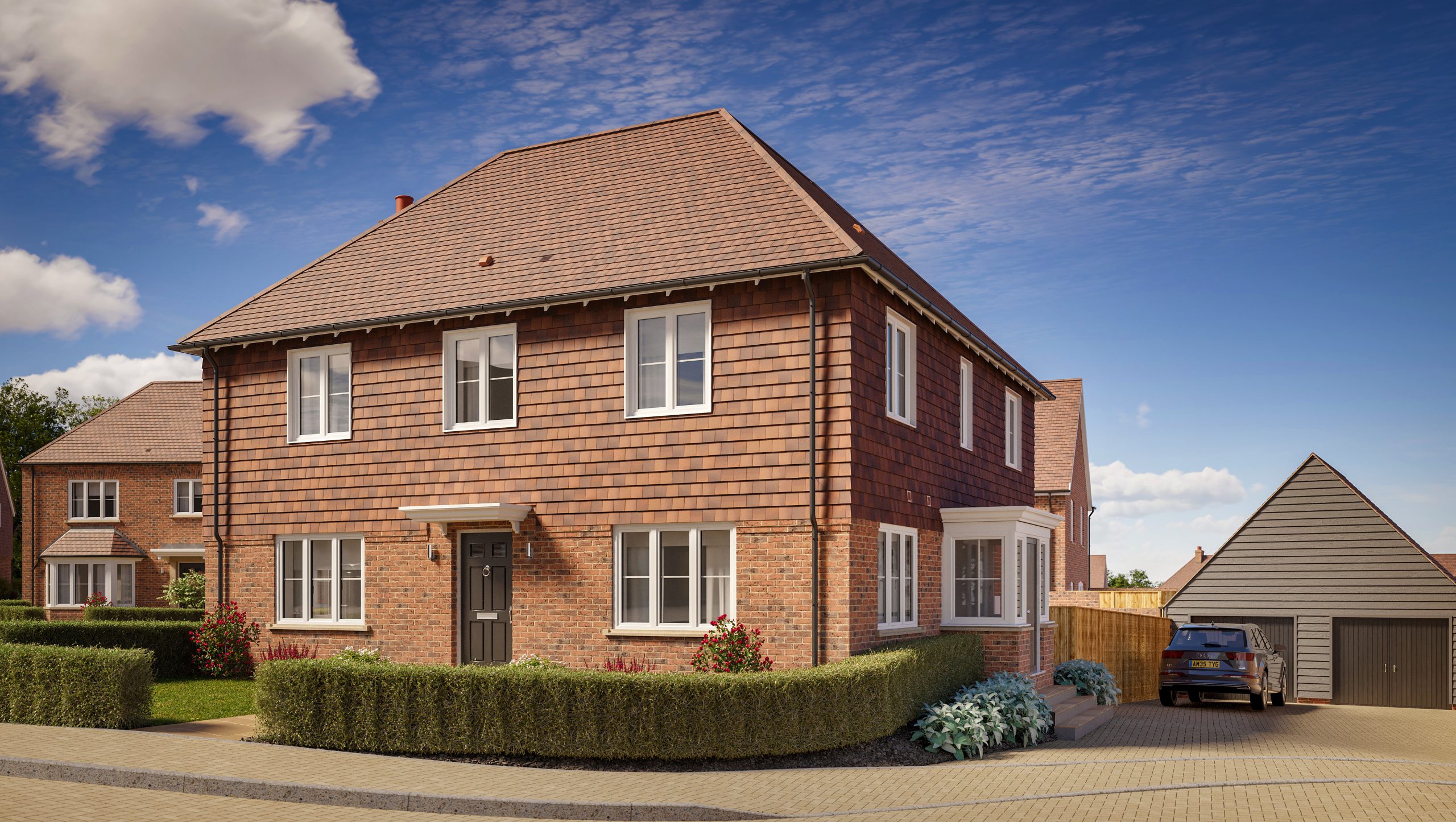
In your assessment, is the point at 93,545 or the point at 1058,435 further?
the point at 93,545

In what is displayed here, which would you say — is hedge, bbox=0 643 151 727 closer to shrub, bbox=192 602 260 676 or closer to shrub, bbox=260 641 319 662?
shrub, bbox=260 641 319 662

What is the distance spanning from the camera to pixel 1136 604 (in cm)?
3575

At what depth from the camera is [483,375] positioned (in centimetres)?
1731

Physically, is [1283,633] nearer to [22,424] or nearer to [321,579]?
[321,579]

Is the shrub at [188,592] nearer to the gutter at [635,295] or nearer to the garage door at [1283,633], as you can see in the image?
the gutter at [635,295]

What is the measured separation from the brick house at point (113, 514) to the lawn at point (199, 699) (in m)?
27.0

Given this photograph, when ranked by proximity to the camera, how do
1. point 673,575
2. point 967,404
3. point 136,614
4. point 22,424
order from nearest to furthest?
point 673,575 → point 967,404 → point 136,614 → point 22,424

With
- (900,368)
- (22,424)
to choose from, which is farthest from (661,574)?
(22,424)

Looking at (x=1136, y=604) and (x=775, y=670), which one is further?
(x=1136, y=604)

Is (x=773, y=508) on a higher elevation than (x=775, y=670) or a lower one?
higher

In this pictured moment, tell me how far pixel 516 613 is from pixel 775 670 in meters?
4.21

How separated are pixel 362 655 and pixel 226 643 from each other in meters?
3.30

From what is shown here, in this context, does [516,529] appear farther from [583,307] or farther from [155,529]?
[155,529]

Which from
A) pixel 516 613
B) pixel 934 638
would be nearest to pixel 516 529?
pixel 516 613
